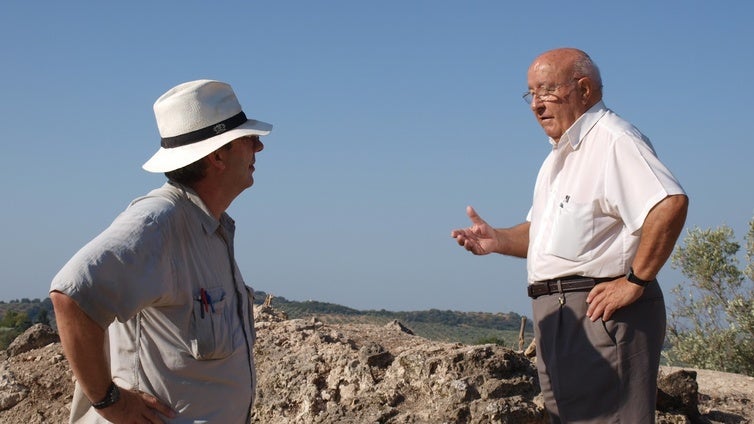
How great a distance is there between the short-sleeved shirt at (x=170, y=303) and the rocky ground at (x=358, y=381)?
6.35 ft

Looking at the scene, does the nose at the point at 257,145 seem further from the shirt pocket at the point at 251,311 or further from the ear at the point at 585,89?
the ear at the point at 585,89

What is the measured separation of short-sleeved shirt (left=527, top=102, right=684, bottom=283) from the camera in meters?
4.07

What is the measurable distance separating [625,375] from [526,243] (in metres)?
1.13

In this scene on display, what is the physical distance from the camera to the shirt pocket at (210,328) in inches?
131

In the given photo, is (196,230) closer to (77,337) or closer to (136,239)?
(136,239)

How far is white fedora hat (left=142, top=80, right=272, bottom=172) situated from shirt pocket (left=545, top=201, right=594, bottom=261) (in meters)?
1.55

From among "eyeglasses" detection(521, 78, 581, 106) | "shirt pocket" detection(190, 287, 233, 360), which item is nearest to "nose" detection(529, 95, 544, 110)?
"eyeglasses" detection(521, 78, 581, 106)

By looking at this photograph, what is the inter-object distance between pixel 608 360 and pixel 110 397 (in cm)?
230

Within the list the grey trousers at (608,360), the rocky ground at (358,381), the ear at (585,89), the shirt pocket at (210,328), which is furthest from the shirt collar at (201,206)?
the rocky ground at (358,381)

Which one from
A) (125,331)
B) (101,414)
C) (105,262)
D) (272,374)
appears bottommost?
(272,374)

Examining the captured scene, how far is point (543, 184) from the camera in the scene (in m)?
4.76

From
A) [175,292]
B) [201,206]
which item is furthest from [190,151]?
[175,292]

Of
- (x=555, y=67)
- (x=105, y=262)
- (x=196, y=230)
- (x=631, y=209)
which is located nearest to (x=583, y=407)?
(x=631, y=209)

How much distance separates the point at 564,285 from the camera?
4.37m
